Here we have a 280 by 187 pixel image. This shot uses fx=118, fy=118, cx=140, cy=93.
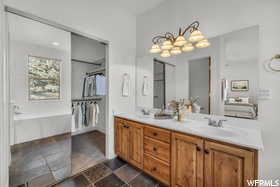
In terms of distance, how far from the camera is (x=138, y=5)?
2361 millimetres

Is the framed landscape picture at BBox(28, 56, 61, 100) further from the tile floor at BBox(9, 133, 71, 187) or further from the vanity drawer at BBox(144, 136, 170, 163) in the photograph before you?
the vanity drawer at BBox(144, 136, 170, 163)

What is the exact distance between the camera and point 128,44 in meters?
2.58

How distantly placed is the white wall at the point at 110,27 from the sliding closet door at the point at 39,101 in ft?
0.66

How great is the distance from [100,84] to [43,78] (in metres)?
0.87

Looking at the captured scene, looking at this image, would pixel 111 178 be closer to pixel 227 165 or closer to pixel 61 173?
pixel 61 173

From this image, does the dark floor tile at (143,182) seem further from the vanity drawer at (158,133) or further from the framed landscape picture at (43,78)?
the framed landscape picture at (43,78)

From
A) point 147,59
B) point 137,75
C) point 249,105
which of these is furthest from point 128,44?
point 249,105

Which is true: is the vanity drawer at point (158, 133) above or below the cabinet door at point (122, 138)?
above

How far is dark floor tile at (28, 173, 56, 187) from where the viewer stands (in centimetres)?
161

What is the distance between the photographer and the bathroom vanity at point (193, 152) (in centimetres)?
106

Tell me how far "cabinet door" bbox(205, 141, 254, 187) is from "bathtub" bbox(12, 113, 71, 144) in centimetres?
200

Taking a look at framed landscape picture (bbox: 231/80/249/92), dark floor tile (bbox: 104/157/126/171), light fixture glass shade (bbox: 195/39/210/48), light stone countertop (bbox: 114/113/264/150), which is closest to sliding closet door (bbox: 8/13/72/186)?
dark floor tile (bbox: 104/157/126/171)

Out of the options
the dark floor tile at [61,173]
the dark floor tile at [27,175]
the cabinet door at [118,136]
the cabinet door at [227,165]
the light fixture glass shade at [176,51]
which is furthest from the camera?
the cabinet door at [118,136]

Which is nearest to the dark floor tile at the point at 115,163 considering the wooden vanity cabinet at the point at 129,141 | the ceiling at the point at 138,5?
the wooden vanity cabinet at the point at 129,141
